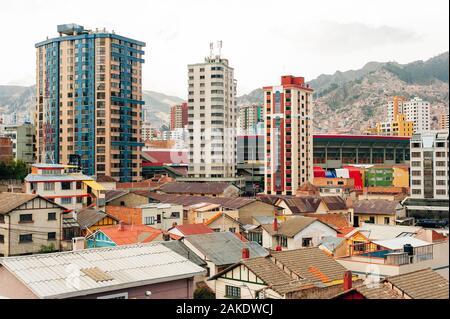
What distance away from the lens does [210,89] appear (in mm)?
22391

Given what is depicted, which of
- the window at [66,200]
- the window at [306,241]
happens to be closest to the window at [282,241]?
the window at [306,241]

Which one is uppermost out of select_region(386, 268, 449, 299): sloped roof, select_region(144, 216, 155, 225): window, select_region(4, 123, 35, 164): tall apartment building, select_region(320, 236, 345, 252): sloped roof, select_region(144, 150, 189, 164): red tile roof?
select_region(4, 123, 35, 164): tall apartment building

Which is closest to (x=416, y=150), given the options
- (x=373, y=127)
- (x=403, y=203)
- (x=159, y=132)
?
(x=403, y=203)

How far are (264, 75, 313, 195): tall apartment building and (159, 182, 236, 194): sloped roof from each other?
2.95 meters

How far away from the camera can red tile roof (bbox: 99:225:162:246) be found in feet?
21.3

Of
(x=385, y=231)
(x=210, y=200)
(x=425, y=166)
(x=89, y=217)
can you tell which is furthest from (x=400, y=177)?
(x=89, y=217)

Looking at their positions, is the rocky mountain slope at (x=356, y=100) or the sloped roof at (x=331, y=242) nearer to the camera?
the sloped roof at (x=331, y=242)

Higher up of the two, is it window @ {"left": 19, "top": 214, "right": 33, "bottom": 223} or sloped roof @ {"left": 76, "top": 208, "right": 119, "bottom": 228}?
window @ {"left": 19, "top": 214, "right": 33, "bottom": 223}

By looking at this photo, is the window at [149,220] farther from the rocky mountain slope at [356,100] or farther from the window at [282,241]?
the rocky mountain slope at [356,100]

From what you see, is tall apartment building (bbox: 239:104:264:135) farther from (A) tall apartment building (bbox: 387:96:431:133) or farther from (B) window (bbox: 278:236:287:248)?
(B) window (bbox: 278:236:287:248)

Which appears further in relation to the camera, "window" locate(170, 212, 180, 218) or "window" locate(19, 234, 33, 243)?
"window" locate(170, 212, 180, 218)

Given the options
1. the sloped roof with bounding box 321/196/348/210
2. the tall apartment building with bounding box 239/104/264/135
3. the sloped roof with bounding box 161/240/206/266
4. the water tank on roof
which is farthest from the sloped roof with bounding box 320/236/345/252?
the tall apartment building with bounding box 239/104/264/135

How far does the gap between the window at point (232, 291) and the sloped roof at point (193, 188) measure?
38.3ft

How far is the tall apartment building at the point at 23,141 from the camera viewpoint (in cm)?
2234
